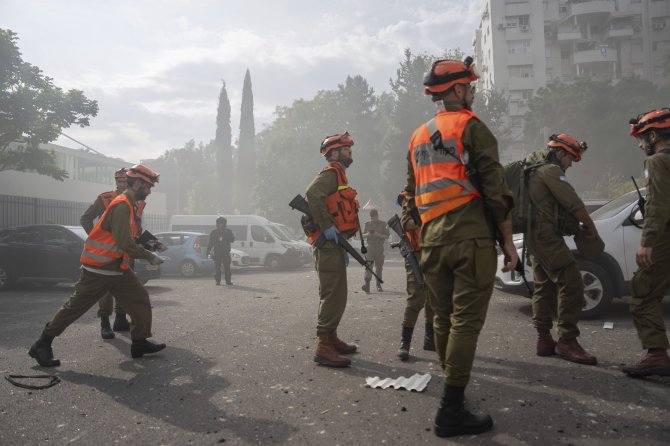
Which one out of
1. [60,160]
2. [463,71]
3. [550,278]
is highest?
[60,160]

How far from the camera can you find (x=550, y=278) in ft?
16.2

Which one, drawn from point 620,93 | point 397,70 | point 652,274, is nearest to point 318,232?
point 652,274

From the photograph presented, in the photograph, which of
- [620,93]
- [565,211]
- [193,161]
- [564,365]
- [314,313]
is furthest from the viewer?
[193,161]

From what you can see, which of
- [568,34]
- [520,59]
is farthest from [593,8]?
[520,59]

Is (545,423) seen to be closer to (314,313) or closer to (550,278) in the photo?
(550,278)

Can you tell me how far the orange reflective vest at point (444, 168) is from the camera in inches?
124

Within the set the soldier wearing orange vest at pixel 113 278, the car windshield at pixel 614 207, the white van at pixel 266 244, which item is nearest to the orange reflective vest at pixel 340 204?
the soldier wearing orange vest at pixel 113 278

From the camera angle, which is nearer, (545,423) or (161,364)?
(545,423)

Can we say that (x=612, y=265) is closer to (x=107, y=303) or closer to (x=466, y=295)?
(x=466, y=295)

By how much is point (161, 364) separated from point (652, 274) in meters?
4.27

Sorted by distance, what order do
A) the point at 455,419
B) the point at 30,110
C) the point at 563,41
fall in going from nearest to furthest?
the point at 455,419
the point at 30,110
the point at 563,41

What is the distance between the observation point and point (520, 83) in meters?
54.1

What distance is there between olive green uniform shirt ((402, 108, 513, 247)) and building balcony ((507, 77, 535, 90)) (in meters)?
55.2

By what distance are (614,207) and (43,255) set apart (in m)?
11.4
